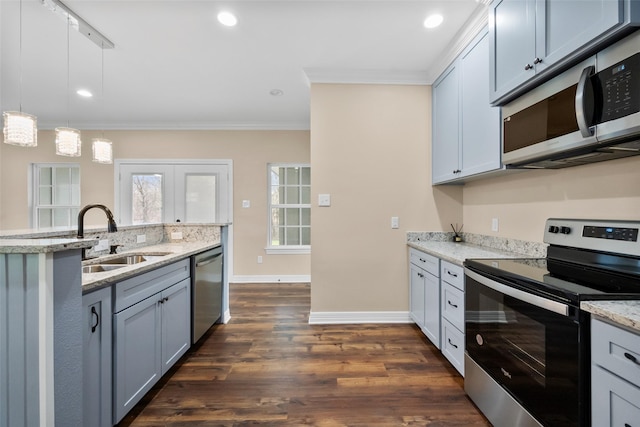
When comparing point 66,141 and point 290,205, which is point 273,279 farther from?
point 66,141

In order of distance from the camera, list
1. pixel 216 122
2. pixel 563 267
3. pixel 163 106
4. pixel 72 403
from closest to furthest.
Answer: pixel 72 403 → pixel 563 267 → pixel 163 106 → pixel 216 122

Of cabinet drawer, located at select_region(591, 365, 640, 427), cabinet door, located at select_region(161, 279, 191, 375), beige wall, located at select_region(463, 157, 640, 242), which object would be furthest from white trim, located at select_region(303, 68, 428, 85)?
cabinet drawer, located at select_region(591, 365, 640, 427)

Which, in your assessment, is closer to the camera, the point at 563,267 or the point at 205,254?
the point at 563,267

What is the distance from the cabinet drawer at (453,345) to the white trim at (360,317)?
0.78 metres

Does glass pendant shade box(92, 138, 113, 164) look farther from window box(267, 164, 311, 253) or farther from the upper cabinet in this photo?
the upper cabinet

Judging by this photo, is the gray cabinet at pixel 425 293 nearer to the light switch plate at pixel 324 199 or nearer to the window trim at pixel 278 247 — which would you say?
the light switch plate at pixel 324 199

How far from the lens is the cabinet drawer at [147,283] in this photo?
152cm

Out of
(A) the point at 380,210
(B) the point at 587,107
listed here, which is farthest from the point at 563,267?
(A) the point at 380,210

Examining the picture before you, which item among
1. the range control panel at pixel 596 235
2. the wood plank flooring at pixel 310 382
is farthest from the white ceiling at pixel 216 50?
the wood plank flooring at pixel 310 382

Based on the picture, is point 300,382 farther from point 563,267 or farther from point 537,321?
Answer: point 563,267

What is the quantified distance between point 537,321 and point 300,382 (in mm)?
1523

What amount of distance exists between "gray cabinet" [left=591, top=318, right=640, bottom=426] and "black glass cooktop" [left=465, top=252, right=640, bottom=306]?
127 mm

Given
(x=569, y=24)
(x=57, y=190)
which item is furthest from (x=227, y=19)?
(x=57, y=190)

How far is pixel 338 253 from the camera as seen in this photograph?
299 centimetres
